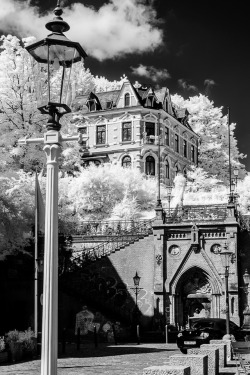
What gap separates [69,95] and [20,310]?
29681 millimetres

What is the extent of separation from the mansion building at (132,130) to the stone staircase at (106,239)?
50.7 feet

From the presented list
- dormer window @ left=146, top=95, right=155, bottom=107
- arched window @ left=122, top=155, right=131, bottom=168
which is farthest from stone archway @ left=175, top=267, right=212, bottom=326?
dormer window @ left=146, top=95, right=155, bottom=107

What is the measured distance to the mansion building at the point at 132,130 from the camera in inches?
2453

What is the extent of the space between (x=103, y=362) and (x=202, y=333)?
4.70 meters

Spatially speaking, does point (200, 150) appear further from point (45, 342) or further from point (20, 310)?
point (45, 342)

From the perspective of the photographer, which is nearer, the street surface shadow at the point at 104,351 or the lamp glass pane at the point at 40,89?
the lamp glass pane at the point at 40,89

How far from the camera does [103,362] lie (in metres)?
22.8

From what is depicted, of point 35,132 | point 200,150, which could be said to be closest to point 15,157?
point 35,132

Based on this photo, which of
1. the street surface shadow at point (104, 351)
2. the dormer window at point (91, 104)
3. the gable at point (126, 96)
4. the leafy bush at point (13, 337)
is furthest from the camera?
the dormer window at point (91, 104)

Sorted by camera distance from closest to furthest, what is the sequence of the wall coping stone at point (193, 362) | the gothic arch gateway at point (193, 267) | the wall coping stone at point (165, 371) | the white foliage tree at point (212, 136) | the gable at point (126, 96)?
1. the wall coping stone at point (165, 371)
2. the wall coping stone at point (193, 362)
3. the gothic arch gateway at point (193, 267)
4. the gable at point (126, 96)
5. the white foliage tree at point (212, 136)

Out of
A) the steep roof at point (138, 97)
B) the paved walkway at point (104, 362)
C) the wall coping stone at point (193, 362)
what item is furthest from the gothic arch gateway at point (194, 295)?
the steep roof at point (138, 97)

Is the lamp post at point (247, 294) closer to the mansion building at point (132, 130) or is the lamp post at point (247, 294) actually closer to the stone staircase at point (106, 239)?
the stone staircase at point (106, 239)

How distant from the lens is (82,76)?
77562 mm

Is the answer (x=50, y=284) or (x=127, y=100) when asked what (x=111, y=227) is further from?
(x=50, y=284)
